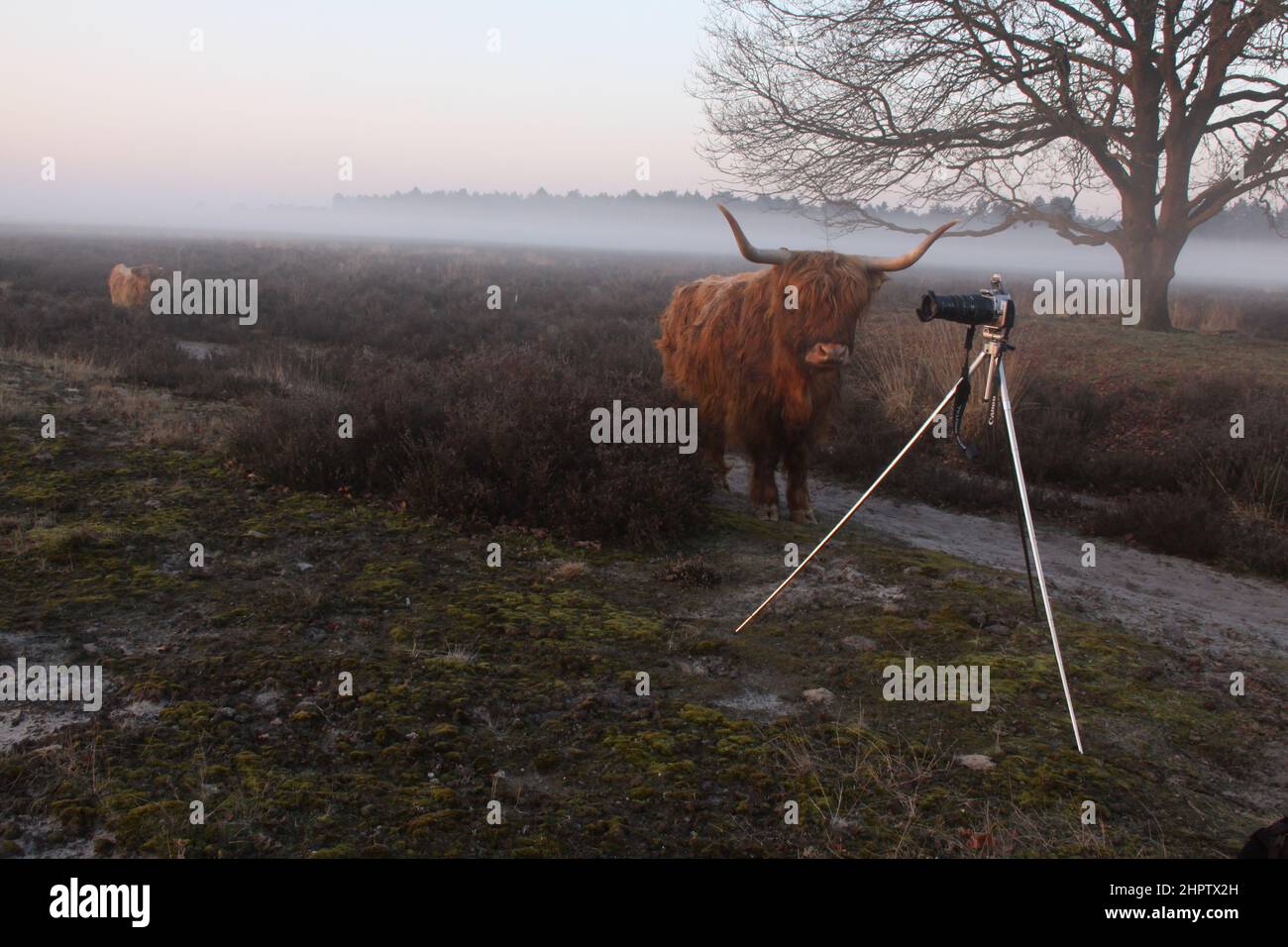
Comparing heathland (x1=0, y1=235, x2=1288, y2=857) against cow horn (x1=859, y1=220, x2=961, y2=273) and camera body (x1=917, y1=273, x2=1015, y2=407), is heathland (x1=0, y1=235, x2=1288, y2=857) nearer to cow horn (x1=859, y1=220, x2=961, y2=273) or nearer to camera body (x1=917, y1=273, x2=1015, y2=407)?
cow horn (x1=859, y1=220, x2=961, y2=273)

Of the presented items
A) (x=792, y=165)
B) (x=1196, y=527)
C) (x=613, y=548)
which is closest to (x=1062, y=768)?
(x=613, y=548)

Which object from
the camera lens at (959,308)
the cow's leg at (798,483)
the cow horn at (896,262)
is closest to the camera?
the camera lens at (959,308)

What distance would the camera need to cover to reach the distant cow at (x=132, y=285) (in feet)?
51.2

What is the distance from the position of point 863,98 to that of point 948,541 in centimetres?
915

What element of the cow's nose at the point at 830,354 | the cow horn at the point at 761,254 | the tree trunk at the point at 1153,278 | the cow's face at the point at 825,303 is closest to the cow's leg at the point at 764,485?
the cow's face at the point at 825,303

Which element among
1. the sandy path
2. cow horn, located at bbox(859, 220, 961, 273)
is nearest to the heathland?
the sandy path

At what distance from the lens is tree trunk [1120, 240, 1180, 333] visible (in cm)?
1527

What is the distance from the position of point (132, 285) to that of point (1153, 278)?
1802 cm

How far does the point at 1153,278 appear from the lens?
50.1 ft

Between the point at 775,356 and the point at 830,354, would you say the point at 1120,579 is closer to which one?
the point at 830,354

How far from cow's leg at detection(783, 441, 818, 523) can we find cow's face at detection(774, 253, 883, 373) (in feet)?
2.51

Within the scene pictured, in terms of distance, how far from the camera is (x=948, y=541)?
6.70 metres

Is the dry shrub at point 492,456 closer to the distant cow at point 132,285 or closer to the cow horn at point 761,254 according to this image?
the cow horn at point 761,254
